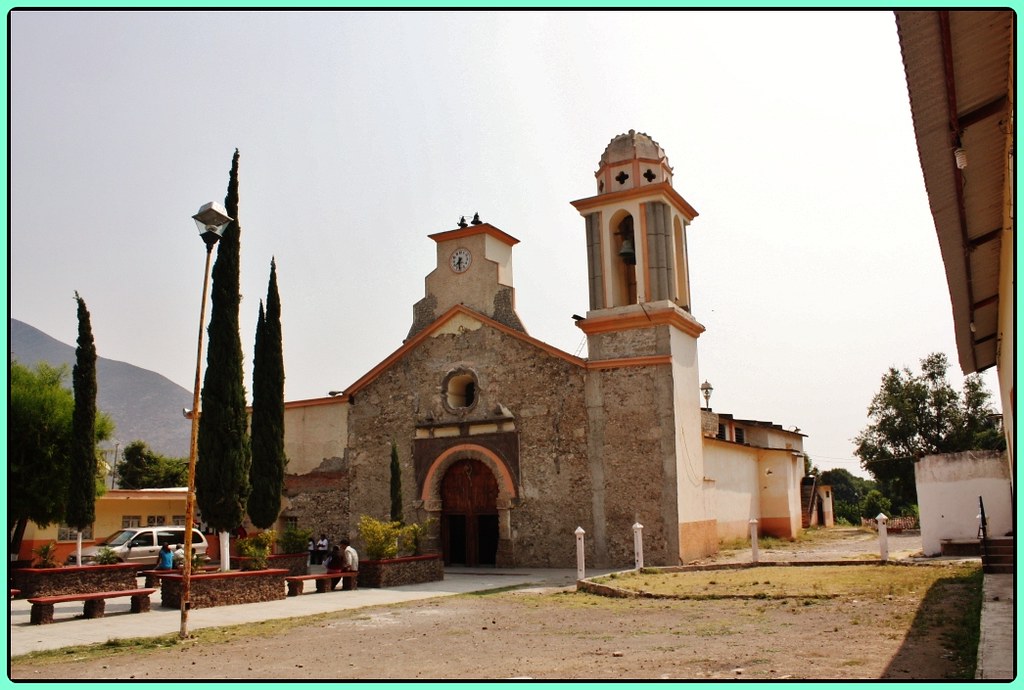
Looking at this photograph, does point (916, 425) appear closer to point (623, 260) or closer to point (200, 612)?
point (623, 260)

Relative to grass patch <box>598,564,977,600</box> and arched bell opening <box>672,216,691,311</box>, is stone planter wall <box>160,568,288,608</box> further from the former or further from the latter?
arched bell opening <box>672,216,691,311</box>

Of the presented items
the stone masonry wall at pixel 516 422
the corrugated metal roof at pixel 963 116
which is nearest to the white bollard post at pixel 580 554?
the stone masonry wall at pixel 516 422

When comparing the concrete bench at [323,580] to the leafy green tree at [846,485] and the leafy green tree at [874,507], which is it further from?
the leafy green tree at [846,485]

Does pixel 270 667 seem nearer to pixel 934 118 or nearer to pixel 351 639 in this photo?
pixel 351 639

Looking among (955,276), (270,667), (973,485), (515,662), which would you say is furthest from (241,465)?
(973,485)

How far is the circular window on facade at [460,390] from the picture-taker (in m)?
26.1

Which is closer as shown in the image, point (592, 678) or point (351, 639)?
point (592, 678)

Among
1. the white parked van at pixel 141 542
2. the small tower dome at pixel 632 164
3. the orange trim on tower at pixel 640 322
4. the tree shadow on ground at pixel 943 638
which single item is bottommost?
the tree shadow on ground at pixel 943 638

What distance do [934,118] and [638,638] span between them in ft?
23.8

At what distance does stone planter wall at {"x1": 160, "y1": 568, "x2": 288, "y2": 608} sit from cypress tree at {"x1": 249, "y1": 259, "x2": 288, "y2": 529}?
376cm

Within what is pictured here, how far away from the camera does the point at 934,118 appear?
644 cm

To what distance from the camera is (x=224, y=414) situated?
56.9ft

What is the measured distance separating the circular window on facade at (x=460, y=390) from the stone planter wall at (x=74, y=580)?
1045 cm

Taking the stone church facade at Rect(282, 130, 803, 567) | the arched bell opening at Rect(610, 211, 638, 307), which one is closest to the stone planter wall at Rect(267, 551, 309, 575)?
the stone church facade at Rect(282, 130, 803, 567)
